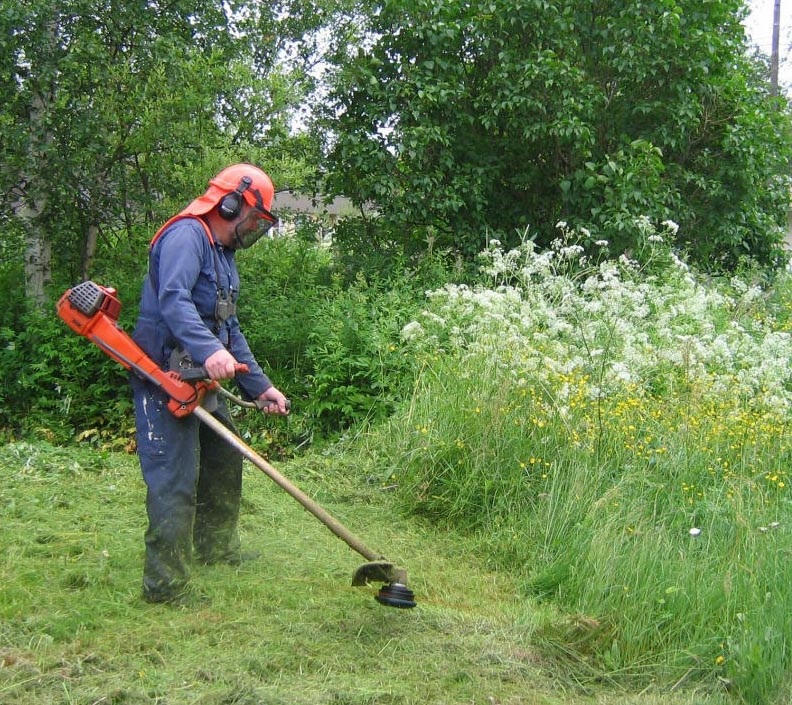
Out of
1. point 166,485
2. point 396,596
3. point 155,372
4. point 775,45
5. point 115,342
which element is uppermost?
point 775,45

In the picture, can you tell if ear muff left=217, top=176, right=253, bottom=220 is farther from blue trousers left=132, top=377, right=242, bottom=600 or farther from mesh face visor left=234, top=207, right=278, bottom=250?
blue trousers left=132, top=377, right=242, bottom=600

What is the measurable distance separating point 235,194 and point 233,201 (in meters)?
0.03

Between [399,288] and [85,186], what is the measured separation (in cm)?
300

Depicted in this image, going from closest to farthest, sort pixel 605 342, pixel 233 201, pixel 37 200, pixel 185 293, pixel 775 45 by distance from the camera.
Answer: pixel 185 293
pixel 233 201
pixel 605 342
pixel 37 200
pixel 775 45

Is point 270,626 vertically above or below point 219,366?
below

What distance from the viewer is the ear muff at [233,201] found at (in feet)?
13.3

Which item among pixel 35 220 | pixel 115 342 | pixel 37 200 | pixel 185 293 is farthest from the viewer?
pixel 35 220

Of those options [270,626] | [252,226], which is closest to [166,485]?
[270,626]

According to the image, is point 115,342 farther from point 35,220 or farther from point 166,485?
point 35,220

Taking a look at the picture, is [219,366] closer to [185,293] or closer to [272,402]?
[185,293]

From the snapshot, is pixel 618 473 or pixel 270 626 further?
pixel 618 473

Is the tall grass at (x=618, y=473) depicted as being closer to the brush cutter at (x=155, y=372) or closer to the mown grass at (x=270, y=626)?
the mown grass at (x=270, y=626)

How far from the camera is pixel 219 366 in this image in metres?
3.70

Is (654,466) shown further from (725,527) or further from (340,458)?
(340,458)
